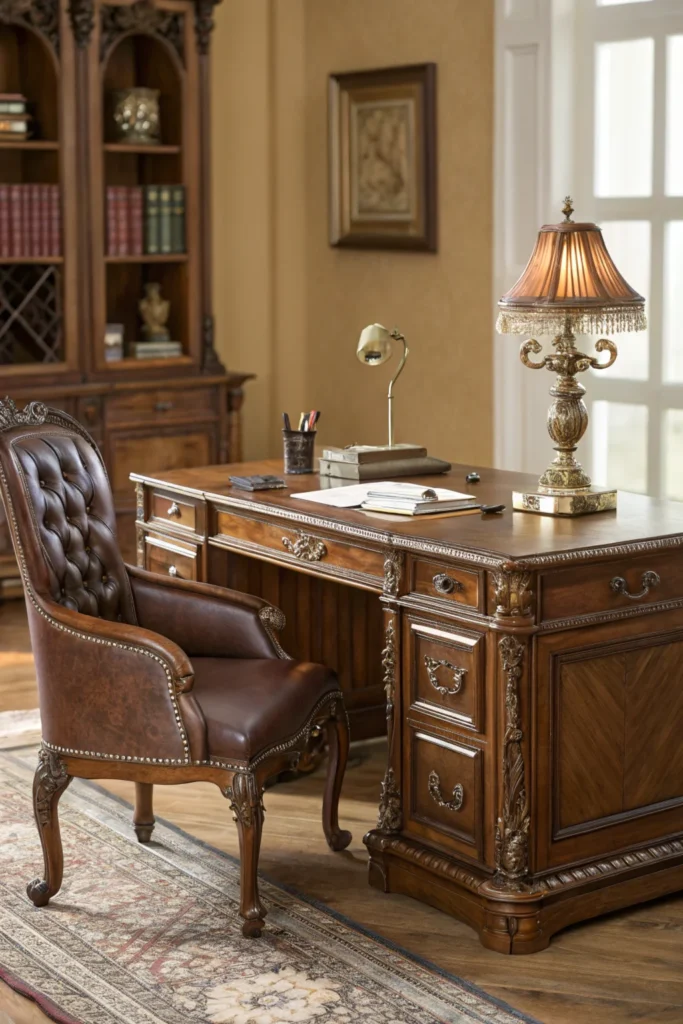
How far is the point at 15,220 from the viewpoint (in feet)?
19.1

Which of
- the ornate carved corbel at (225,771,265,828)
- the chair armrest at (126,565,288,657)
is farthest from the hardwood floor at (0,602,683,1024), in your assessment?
the chair armrest at (126,565,288,657)

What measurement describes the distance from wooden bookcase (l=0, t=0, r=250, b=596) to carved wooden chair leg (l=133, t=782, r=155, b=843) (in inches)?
91.8

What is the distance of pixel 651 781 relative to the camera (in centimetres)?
328

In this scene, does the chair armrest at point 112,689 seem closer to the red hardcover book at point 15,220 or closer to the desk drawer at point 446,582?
the desk drawer at point 446,582

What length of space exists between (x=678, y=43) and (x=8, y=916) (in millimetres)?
3597

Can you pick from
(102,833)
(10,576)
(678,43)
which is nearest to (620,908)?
(102,833)

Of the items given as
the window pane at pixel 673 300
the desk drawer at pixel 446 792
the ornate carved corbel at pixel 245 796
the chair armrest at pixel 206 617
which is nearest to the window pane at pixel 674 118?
the window pane at pixel 673 300

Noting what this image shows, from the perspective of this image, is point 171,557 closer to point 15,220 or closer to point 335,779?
point 335,779

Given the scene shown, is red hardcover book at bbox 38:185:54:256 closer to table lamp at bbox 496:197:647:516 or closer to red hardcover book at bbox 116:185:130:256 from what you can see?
red hardcover book at bbox 116:185:130:256

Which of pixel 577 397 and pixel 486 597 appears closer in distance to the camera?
pixel 486 597

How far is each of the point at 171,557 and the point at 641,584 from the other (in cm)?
148

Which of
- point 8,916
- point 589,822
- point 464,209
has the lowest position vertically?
point 8,916

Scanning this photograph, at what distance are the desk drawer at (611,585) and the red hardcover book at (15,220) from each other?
347 centimetres

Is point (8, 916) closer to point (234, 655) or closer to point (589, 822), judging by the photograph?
point (234, 655)
